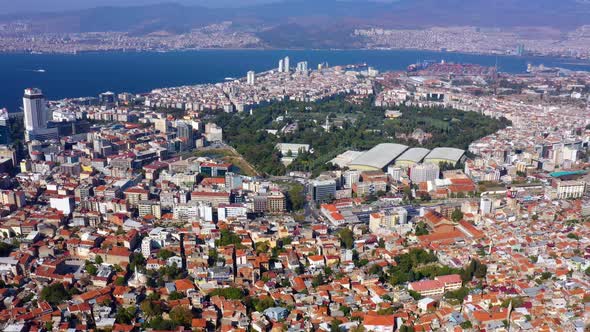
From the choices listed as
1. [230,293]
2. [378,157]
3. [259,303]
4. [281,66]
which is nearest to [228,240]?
[230,293]

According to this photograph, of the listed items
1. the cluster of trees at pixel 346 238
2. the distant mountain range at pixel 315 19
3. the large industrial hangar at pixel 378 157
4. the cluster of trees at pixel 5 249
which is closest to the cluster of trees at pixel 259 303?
the cluster of trees at pixel 346 238

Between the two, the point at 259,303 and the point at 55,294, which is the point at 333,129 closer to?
the point at 259,303

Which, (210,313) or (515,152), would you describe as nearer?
(210,313)

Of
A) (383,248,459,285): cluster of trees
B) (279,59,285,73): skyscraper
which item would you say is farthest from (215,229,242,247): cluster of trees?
(279,59,285,73): skyscraper

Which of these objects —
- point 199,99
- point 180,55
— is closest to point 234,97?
point 199,99

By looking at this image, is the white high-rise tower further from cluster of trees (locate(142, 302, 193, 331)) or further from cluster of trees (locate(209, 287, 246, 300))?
cluster of trees (locate(142, 302, 193, 331))

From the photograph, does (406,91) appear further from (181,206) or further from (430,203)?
(181,206)
